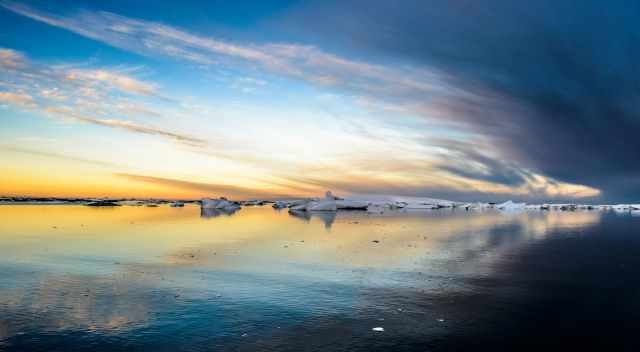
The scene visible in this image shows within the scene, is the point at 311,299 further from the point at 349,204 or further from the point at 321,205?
the point at 349,204

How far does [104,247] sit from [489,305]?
20.5m

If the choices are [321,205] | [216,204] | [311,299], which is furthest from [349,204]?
[311,299]

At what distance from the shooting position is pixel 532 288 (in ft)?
49.0

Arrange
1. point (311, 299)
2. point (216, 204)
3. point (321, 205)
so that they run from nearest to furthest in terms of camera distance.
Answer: point (311, 299) < point (321, 205) < point (216, 204)

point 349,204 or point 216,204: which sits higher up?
point 349,204

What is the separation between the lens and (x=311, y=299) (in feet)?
42.9

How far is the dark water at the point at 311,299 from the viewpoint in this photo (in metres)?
9.52

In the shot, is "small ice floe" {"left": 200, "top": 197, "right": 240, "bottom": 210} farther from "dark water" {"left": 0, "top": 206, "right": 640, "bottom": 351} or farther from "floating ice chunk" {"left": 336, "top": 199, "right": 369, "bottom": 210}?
"dark water" {"left": 0, "top": 206, "right": 640, "bottom": 351}

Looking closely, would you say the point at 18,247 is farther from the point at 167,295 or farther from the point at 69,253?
the point at 167,295

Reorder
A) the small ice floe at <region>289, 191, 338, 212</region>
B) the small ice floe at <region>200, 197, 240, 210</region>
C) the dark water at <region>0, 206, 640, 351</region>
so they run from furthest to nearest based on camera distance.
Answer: the small ice floe at <region>200, 197, 240, 210</region> < the small ice floe at <region>289, 191, 338, 212</region> < the dark water at <region>0, 206, 640, 351</region>

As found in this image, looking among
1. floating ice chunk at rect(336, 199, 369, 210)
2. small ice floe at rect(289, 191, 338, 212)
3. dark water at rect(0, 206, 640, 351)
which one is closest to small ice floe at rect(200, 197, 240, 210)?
small ice floe at rect(289, 191, 338, 212)

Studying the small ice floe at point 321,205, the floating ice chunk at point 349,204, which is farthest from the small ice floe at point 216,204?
the floating ice chunk at point 349,204

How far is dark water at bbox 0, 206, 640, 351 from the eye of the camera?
31.2ft

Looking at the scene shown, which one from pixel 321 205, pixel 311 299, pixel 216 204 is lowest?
pixel 311 299
